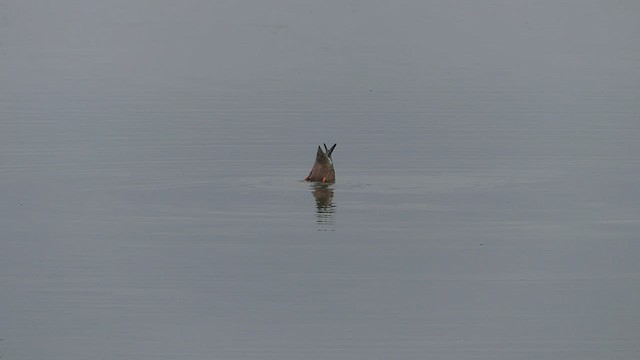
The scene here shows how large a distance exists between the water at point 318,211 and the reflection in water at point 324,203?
0.15 feet

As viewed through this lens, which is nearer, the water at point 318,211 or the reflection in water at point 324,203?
the water at point 318,211

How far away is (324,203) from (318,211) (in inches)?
16.9

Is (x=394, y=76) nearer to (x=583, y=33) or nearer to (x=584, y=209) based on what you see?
(x=583, y=33)

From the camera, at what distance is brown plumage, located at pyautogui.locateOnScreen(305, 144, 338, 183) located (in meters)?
16.6

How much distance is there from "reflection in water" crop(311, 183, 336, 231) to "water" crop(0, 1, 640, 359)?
46 millimetres

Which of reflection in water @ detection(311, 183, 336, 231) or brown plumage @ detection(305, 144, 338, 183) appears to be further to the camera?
brown plumage @ detection(305, 144, 338, 183)

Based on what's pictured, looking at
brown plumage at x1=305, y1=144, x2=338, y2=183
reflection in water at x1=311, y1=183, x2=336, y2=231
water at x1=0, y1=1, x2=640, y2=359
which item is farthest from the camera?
brown plumage at x1=305, y1=144, x2=338, y2=183

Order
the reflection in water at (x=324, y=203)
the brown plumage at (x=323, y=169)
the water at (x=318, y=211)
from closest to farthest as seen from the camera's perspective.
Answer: the water at (x=318, y=211), the reflection in water at (x=324, y=203), the brown plumage at (x=323, y=169)

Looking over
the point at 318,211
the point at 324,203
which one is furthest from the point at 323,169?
the point at 318,211

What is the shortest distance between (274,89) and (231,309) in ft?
47.6

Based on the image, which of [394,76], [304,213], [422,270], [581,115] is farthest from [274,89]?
[422,270]

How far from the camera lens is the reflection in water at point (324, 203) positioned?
15.0 m

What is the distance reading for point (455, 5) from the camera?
46.9 m

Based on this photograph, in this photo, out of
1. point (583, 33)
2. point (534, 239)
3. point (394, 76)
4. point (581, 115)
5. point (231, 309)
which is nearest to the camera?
point (231, 309)
